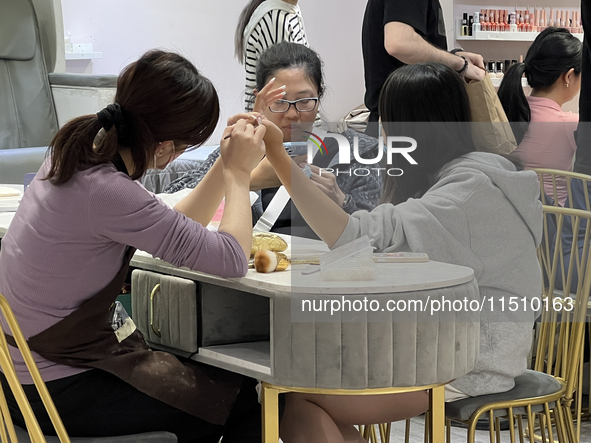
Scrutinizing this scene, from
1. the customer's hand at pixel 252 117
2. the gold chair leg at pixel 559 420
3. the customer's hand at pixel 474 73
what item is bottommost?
the gold chair leg at pixel 559 420

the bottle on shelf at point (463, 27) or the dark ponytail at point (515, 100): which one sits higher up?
the bottle on shelf at point (463, 27)

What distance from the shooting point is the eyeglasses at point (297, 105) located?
204 cm

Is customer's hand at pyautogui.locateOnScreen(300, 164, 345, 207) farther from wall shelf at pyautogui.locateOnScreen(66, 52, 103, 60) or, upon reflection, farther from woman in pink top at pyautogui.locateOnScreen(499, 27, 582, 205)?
wall shelf at pyautogui.locateOnScreen(66, 52, 103, 60)

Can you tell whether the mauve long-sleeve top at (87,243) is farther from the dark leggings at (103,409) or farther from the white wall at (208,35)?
the white wall at (208,35)

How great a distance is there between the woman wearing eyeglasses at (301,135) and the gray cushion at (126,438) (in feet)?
2.42

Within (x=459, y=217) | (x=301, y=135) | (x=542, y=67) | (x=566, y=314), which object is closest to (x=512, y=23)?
(x=542, y=67)

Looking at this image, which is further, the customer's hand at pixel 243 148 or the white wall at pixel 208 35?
the white wall at pixel 208 35

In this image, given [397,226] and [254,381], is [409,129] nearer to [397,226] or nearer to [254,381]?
[397,226]

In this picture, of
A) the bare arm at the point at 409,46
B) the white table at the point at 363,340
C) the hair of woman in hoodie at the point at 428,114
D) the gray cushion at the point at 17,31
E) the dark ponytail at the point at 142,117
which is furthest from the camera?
the gray cushion at the point at 17,31

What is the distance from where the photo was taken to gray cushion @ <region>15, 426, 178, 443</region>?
4.17 ft

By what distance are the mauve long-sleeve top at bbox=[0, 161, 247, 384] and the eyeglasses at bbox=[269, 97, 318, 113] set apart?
79 cm

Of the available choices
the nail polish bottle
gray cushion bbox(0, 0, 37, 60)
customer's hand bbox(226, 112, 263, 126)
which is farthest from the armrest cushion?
the nail polish bottle

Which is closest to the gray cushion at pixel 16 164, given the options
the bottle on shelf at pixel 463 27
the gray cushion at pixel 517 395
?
the gray cushion at pixel 517 395

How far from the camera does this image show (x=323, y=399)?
1420 millimetres
